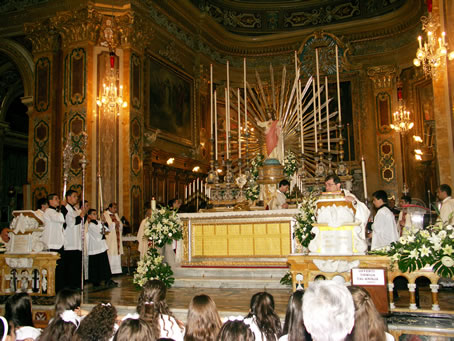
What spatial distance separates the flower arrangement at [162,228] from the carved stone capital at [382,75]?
536 inches

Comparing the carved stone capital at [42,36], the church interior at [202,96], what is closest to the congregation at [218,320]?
the church interior at [202,96]

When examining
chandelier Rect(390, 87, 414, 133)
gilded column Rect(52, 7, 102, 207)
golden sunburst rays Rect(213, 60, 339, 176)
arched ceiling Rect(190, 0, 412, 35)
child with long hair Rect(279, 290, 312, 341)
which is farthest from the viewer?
arched ceiling Rect(190, 0, 412, 35)

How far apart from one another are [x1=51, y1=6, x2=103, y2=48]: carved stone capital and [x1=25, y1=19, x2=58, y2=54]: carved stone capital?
44 centimetres

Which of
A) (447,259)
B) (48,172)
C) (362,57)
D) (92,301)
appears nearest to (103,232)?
(92,301)

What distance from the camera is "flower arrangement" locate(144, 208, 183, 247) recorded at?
8.38 metres

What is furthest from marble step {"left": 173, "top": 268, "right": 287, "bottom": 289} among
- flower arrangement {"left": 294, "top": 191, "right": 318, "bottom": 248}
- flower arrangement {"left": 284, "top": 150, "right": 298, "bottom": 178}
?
flower arrangement {"left": 284, "top": 150, "right": 298, "bottom": 178}

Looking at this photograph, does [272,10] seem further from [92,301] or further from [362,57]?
[92,301]

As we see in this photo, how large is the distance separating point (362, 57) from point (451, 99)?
1012cm

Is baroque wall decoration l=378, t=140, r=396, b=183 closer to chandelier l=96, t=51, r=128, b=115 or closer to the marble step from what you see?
chandelier l=96, t=51, r=128, b=115

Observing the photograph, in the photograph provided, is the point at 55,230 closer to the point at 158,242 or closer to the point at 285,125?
the point at 158,242

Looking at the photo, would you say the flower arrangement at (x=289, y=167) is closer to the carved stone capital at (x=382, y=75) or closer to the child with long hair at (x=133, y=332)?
the child with long hair at (x=133, y=332)

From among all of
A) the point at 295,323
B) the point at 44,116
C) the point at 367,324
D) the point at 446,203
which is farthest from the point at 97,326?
the point at 44,116

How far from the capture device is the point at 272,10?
21625mm

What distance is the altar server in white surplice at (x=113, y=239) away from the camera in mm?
11359
